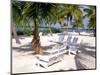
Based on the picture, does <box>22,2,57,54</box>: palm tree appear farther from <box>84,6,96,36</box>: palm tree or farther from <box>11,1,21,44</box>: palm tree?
<box>84,6,96,36</box>: palm tree

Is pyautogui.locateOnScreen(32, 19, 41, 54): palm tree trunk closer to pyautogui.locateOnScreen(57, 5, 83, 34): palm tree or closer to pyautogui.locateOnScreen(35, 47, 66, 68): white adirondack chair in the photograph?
pyautogui.locateOnScreen(35, 47, 66, 68): white adirondack chair

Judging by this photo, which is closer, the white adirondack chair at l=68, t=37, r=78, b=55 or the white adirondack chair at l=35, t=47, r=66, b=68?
the white adirondack chair at l=35, t=47, r=66, b=68

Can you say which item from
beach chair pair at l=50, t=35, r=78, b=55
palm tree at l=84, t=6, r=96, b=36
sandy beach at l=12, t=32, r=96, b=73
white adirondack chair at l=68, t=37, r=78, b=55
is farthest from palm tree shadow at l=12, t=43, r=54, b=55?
palm tree at l=84, t=6, r=96, b=36

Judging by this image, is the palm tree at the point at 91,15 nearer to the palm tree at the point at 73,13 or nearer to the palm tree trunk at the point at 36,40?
the palm tree at the point at 73,13

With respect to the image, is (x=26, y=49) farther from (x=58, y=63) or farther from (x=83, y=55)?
(x=83, y=55)

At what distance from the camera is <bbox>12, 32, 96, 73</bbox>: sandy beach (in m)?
2.22

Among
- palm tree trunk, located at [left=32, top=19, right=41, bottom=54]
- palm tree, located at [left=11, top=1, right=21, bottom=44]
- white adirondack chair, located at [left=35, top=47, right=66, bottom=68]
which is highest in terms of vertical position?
palm tree, located at [left=11, top=1, right=21, bottom=44]

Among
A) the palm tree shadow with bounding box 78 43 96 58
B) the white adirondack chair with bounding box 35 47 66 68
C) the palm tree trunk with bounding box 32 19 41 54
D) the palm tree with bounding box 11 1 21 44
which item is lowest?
the white adirondack chair with bounding box 35 47 66 68

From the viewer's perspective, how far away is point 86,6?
248 cm

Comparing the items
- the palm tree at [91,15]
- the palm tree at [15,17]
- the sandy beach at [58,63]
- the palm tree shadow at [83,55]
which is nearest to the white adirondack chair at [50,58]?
the sandy beach at [58,63]

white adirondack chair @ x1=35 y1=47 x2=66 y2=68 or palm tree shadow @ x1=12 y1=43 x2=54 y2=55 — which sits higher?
palm tree shadow @ x1=12 y1=43 x2=54 y2=55

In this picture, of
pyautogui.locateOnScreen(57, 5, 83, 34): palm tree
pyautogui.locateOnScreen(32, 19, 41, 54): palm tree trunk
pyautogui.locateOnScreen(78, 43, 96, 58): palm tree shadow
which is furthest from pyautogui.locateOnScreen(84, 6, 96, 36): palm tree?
pyautogui.locateOnScreen(32, 19, 41, 54): palm tree trunk

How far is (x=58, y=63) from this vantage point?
2.37 metres
